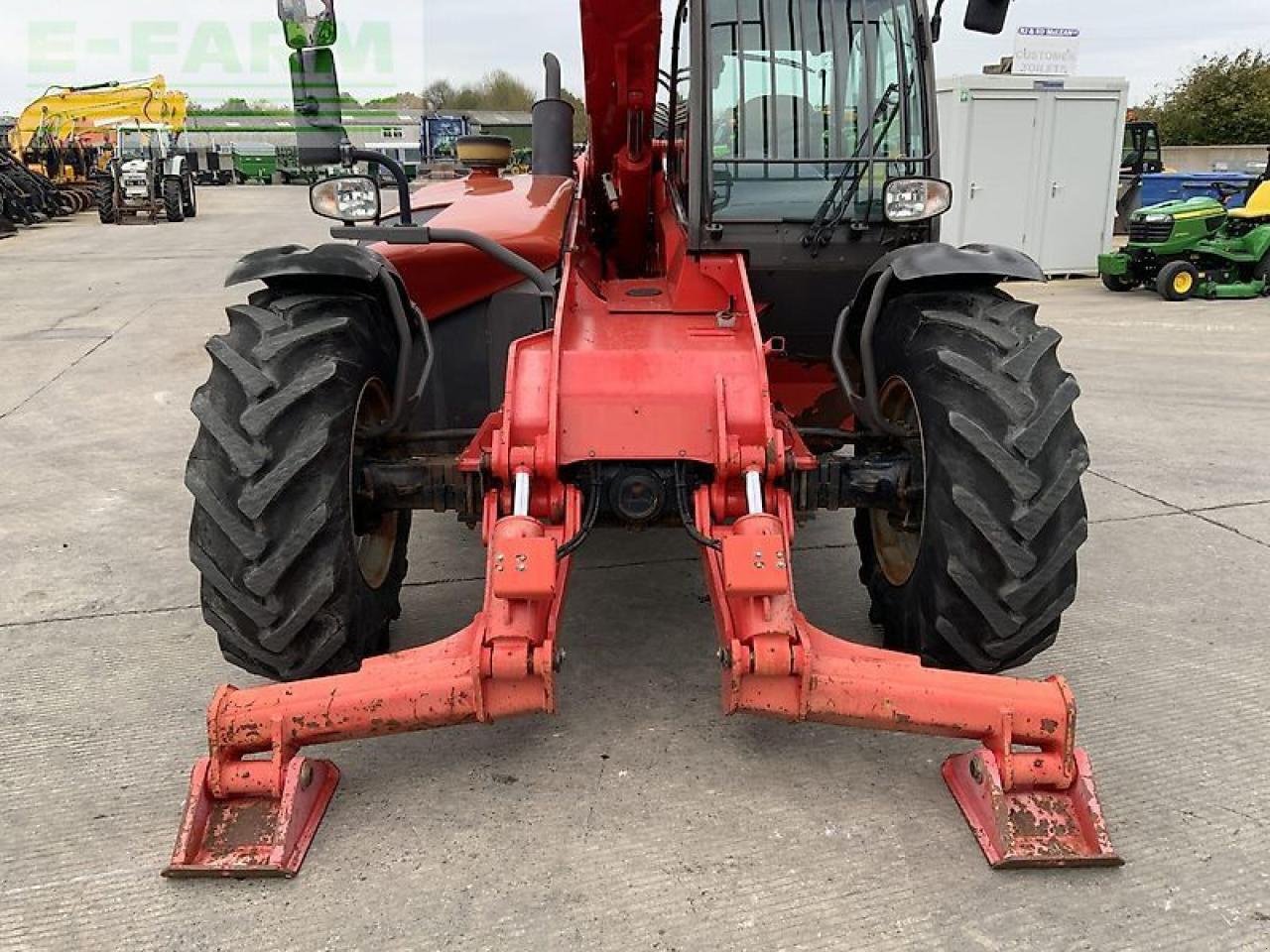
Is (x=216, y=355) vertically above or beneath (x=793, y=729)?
above

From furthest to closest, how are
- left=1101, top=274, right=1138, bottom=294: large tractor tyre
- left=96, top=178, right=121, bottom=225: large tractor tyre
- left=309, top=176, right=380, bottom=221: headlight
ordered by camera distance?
left=96, top=178, right=121, bottom=225: large tractor tyre
left=1101, top=274, right=1138, bottom=294: large tractor tyre
left=309, top=176, right=380, bottom=221: headlight

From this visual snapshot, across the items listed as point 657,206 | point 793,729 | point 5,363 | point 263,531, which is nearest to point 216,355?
point 263,531

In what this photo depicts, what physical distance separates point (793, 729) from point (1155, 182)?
15843 millimetres

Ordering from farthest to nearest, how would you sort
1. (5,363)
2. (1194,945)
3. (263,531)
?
(5,363) < (263,531) < (1194,945)

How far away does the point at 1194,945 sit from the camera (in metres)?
2.21

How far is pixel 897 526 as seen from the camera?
10.7 ft

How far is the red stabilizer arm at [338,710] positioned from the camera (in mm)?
2418

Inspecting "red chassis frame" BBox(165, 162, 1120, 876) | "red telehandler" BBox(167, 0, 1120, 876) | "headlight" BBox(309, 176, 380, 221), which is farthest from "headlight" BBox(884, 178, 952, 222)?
"headlight" BBox(309, 176, 380, 221)

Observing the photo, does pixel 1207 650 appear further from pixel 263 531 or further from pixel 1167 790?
pixel 263 531

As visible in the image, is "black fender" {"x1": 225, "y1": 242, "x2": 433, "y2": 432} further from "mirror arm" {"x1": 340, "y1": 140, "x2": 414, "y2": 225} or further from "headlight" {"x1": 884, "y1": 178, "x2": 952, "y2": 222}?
"headlight" {"x1": 884, "y1": 178, "x2": 952, "y2": 222}

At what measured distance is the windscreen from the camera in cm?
360

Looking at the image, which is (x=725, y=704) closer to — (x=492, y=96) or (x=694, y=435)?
(x=694, y=435)

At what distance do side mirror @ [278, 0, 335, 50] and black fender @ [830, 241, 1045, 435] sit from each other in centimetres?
175

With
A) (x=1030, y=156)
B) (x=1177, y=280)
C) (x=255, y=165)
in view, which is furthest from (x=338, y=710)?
(x=255, y=165)
